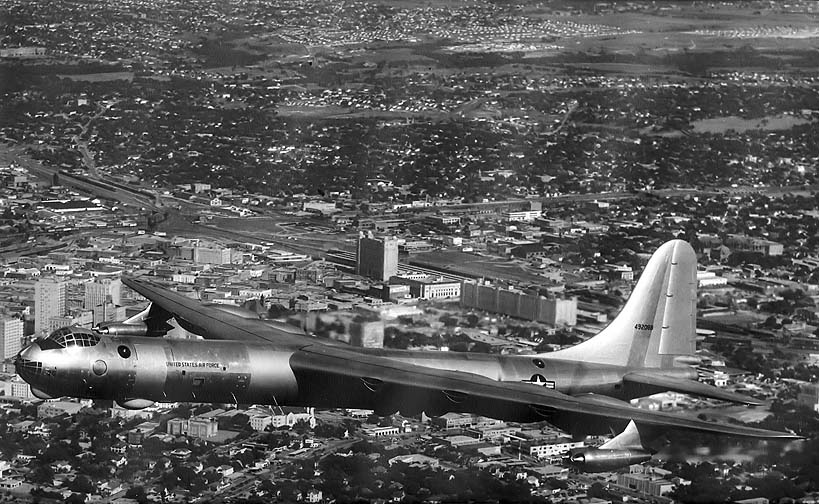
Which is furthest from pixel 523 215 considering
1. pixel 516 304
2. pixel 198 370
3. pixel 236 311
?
pixel 198 370

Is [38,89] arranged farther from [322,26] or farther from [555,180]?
[555,180]

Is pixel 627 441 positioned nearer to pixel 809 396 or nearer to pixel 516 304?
pixel 516 304

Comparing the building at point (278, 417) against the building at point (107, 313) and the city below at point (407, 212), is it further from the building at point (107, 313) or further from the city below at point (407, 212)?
the building at point (107, 313)

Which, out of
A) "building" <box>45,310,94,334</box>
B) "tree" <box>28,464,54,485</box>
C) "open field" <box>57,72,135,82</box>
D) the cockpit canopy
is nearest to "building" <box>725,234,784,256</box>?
"open field" <box>57,72,135,82</box>

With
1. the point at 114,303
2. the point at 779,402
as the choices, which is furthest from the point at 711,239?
the point at 114,303

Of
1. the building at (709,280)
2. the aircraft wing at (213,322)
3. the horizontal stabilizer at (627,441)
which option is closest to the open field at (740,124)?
the building at (709,280)
